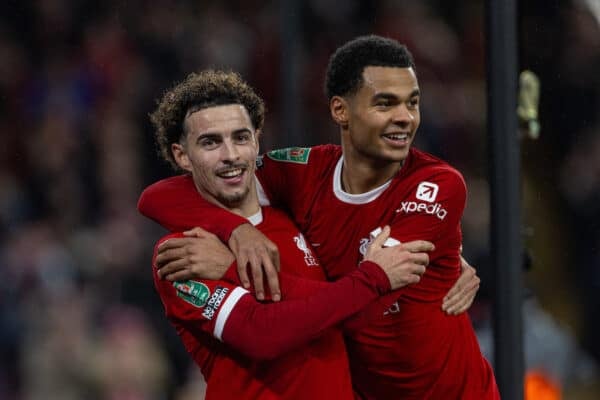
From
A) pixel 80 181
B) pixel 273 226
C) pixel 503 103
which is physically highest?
pixel 503 103

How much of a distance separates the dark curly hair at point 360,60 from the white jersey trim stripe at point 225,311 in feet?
1.80

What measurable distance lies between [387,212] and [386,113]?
22 centimetres

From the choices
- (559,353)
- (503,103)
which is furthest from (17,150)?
(503,103)

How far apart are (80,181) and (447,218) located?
3.30 meters

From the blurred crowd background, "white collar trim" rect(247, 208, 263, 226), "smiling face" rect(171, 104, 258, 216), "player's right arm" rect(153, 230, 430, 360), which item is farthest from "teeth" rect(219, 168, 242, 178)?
the blurred crowd background

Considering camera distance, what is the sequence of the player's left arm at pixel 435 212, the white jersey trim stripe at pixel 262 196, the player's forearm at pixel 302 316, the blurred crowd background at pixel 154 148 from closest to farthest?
the player's forearm at pixel 302 316, the player's left arm at pixel 435 212, the white jersey trim stripe at pixel 262 196, the blurred crowd background at pixel 154 148

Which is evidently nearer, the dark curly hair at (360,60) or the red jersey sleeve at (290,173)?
the dark curly hair at (360,60)

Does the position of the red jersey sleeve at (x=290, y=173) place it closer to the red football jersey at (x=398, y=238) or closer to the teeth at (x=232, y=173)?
the red football jersey at (x=398, y=238)

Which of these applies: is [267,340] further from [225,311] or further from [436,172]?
[436,172]

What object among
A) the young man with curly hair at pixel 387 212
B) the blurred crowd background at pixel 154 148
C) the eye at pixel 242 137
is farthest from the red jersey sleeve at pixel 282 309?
the blurred crowd background at pixel 154 148

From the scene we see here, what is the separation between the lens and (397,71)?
2.32 metres

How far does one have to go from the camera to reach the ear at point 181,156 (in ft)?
7.86

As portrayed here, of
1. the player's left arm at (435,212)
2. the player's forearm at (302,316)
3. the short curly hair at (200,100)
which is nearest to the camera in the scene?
the player's forearm at (302,316)

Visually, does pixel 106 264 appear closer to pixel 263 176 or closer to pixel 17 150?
pixel 17 150
